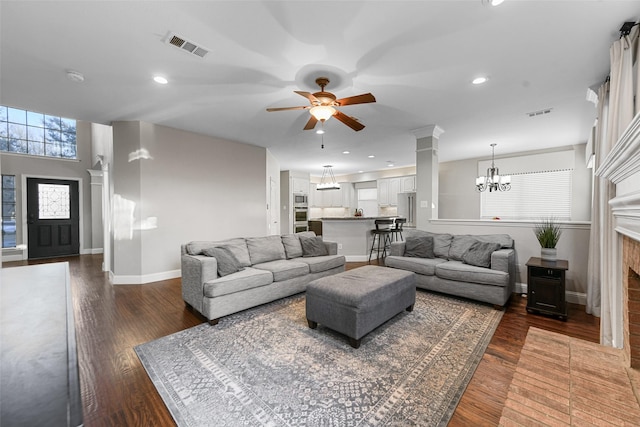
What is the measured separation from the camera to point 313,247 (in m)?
4.38

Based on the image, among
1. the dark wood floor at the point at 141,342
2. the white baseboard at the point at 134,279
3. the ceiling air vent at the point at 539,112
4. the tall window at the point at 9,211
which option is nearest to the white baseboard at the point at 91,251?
the tall window at the point at 9,211

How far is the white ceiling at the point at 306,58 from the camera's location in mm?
1969

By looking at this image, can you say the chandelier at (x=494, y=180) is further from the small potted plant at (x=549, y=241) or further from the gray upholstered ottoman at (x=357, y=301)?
the gray upholstered ottoman at (x=357, y=301)

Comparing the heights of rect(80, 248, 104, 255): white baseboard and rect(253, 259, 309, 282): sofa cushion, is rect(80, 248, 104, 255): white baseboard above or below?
below

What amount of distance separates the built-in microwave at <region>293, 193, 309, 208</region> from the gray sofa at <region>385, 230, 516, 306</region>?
5.69m

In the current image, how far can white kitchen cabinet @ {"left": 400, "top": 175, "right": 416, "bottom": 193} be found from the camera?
8500 millimetres

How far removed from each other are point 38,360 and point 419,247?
430cm

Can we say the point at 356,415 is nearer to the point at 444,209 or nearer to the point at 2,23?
the point at 2,23

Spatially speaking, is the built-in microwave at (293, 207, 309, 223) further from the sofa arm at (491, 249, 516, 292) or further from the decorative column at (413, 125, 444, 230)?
the sofa arm at (491, 249, 516, 292)

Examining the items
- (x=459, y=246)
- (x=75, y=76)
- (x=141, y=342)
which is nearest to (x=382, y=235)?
(x=459, y=246)

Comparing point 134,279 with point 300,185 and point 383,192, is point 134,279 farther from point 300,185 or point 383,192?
point 383,192

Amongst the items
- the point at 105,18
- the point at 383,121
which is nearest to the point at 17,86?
the point at 105,18

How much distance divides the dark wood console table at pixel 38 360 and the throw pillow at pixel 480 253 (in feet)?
13.3

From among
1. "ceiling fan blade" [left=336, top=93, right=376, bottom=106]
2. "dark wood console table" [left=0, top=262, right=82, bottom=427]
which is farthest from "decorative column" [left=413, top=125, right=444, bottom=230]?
"dark wood console table" [left=0, top=262, right=82, bottom=427]
